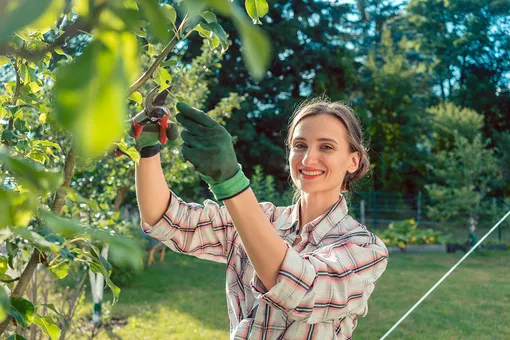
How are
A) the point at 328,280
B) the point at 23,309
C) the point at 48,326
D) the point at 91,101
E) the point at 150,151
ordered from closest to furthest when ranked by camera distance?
the point at 91,101, the point at 23,309, the point at 48,326, the point at 328,280, the point at 150,151

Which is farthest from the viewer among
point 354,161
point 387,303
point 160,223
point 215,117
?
point 387,303

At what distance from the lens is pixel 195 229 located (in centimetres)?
182

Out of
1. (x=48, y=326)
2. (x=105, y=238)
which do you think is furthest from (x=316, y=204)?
(x=105, y=238)

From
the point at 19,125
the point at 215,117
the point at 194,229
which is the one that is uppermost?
the point at 215,117

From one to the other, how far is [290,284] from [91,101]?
3.55 ft

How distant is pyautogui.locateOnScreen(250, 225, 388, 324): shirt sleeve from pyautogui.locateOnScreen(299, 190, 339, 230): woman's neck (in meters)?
0.17

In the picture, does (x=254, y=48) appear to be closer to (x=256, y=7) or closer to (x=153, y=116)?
(x=256, y=7)

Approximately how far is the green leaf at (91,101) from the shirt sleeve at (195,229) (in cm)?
146

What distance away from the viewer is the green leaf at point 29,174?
0.32 meters

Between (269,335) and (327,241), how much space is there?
31cm

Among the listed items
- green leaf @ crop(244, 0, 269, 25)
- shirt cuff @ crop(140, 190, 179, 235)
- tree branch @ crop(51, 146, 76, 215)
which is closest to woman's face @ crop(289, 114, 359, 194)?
shirt cuff @ crop(140, 190, 179, 235)

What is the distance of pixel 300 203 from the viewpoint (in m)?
1.90

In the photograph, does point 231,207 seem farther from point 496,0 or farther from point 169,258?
point 496,0

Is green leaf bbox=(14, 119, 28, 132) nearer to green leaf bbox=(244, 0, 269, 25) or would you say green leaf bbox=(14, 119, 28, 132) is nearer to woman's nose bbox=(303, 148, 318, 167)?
green leaf bbox=(244, 0, 269, 25)
